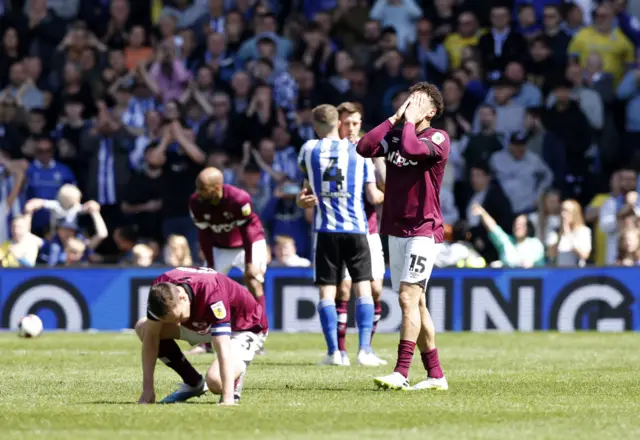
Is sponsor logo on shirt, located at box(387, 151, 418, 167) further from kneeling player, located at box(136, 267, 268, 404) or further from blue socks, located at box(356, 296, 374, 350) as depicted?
blue socks, located at box(356, 296, 374, 350)

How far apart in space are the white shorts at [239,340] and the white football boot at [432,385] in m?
1.53

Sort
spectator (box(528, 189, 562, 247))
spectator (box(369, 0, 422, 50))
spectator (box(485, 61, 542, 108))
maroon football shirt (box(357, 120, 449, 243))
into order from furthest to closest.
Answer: spectator (box(369, 0, 422, 50)) < spectator (box(485, 61, 542, 108)) < spectator (box(528, 189, 562, 247)) < maroon football shirt (box(357, 120, 449, 243))

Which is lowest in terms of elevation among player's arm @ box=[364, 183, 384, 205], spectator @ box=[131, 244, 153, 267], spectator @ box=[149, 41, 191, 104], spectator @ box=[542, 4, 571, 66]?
spectator @ box=[131, 244, 153, 267]

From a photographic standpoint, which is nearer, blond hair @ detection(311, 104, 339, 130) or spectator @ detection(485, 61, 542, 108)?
blond hair @ detection(311, 104, 339, 130)

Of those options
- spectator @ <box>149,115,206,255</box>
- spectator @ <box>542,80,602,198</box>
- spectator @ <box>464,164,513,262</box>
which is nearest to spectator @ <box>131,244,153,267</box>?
spectator @ <box>149,115,206,255</box>

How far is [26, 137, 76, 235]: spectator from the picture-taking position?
23.1 m

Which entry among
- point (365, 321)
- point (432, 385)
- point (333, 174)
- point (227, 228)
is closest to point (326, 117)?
point (333, 174)

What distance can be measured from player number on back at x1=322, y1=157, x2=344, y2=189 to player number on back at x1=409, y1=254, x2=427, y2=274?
350 cm

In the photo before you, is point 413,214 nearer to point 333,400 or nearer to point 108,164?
point 333,400

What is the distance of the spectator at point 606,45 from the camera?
2312cm

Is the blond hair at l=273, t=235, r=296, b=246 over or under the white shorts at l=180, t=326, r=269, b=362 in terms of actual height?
over

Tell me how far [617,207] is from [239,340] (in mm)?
11916

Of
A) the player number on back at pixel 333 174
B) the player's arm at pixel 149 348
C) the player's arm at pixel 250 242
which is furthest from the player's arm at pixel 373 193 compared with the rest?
the player's arm at pixel 149 348

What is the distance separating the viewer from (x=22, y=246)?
21594 mm
